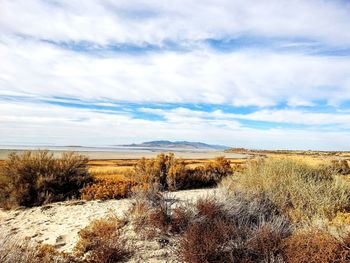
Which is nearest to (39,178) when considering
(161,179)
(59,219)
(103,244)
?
(59,219)

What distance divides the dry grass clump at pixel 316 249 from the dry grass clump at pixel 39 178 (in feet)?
29.8

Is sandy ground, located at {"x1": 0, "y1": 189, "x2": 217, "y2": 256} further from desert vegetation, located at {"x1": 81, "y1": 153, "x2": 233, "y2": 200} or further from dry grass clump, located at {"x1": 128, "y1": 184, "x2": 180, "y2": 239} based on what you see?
desert vegetation, located at {"x1": 81, "y1": 153, "x2": 233, "y2": 200}

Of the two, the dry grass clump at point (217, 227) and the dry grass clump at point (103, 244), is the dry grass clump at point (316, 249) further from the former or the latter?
the dry grass clump at point (103, 244)

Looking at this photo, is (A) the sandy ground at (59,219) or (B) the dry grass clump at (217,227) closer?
(B) the dry grass clump at (217,227)

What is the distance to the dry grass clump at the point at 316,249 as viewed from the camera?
6691 mm

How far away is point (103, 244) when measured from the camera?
7.65 m

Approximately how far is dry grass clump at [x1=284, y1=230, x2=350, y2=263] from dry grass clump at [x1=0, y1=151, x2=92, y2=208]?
9.09 m

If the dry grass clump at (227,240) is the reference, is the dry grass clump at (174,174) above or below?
above

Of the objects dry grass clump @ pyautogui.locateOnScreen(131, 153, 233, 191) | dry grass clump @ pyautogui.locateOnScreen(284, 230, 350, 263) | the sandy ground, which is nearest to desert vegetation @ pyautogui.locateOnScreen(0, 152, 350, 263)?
dry grass clump @ pyautogui.locateOnScreen(284, 230, 350, 263)

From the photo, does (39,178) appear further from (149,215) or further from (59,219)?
(149,215)

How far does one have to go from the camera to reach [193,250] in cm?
706

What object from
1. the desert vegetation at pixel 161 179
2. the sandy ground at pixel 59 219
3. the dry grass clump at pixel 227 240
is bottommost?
the sandy ground at pixel 59 219

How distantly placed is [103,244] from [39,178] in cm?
731

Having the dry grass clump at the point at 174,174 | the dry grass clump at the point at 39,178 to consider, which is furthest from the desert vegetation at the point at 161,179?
the dry grass clump at the point at 39,178
